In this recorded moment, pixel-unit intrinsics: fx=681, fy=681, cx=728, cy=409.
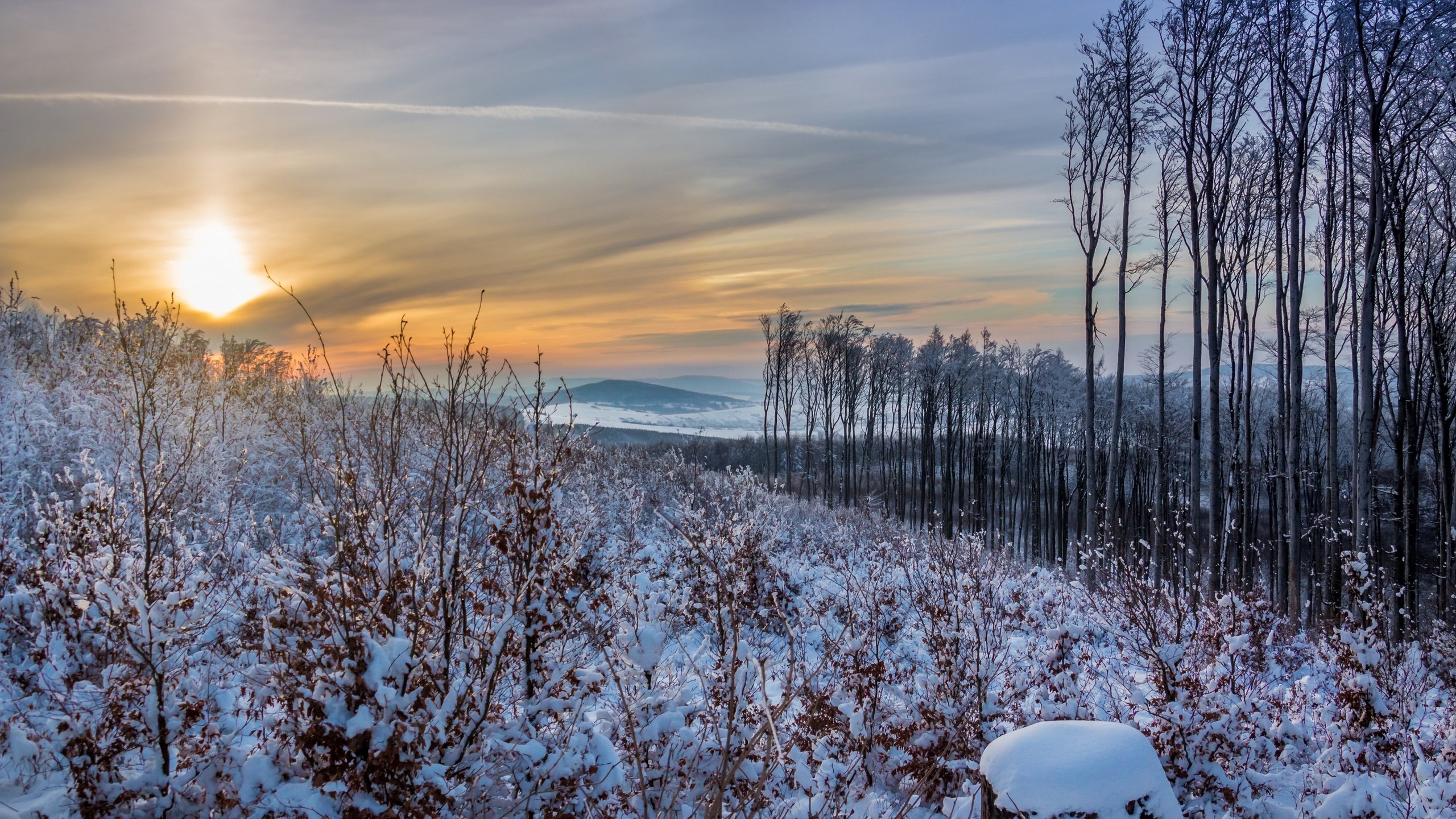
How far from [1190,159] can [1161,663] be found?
10.5m

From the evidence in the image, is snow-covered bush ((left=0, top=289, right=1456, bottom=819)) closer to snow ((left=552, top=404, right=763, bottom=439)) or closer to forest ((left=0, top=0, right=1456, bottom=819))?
forest ((left=0, top=0, right=1456, bottom=819))

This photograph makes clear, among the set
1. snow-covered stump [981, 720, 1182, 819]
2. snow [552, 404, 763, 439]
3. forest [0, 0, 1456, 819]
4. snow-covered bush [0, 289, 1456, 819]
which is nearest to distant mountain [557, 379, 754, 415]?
snow [552, 404, 763, 439]

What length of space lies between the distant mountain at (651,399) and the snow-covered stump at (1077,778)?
505ft

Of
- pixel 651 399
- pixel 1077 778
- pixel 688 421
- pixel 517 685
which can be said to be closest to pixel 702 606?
pixel 517 685

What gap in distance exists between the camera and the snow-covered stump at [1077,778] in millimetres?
3119

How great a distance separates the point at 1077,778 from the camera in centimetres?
317

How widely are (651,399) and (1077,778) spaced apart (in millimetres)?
182754

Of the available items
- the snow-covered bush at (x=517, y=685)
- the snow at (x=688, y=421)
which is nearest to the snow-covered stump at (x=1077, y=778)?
the snow-covered bush at (x=517, y=685)

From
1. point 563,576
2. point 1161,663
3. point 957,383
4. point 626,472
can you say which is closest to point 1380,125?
point 1161,663

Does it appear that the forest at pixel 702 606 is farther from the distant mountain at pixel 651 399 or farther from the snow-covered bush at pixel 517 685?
the distant mountain at pixel 651 399

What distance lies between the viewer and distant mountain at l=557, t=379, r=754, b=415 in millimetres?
167613

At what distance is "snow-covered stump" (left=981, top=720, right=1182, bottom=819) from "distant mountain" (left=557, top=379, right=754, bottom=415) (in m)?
154

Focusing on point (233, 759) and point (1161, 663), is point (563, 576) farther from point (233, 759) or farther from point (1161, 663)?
point (1161, 663)

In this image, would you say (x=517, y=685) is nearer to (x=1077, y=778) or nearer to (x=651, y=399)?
(x=1077, y=778)
